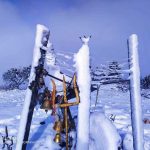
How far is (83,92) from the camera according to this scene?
602 centimetres

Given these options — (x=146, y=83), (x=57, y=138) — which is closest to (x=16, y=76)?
(x=146, y=83)

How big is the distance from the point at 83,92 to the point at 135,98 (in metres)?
1.09

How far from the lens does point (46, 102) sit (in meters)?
6.27

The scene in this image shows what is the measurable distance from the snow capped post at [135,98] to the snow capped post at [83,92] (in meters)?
0.90

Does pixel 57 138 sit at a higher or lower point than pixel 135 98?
lower

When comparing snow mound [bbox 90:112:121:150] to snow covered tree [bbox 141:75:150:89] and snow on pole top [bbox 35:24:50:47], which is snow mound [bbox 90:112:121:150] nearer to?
snow on pole top [bbox 35:24:50:47]

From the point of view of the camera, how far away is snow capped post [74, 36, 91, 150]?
586cm

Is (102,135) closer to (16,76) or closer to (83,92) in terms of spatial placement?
(83,92)

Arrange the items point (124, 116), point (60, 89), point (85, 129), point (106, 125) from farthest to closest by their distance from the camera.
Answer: point (124, 116), point (106, 125), point (60, 89), point (85, 129)

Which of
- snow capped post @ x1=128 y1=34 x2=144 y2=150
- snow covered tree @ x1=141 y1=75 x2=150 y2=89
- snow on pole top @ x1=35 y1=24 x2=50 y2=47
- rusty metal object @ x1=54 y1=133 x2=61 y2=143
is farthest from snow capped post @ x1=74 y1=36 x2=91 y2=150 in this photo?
snow covered tree @ x1=141 y1=75 x2=150 y2=89

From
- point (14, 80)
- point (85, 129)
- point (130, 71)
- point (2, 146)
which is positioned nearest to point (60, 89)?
point (85, 129)

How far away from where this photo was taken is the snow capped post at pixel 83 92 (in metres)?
5.86

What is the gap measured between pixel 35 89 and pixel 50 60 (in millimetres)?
578

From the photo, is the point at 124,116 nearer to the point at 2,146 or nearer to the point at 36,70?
the point at 2,146
